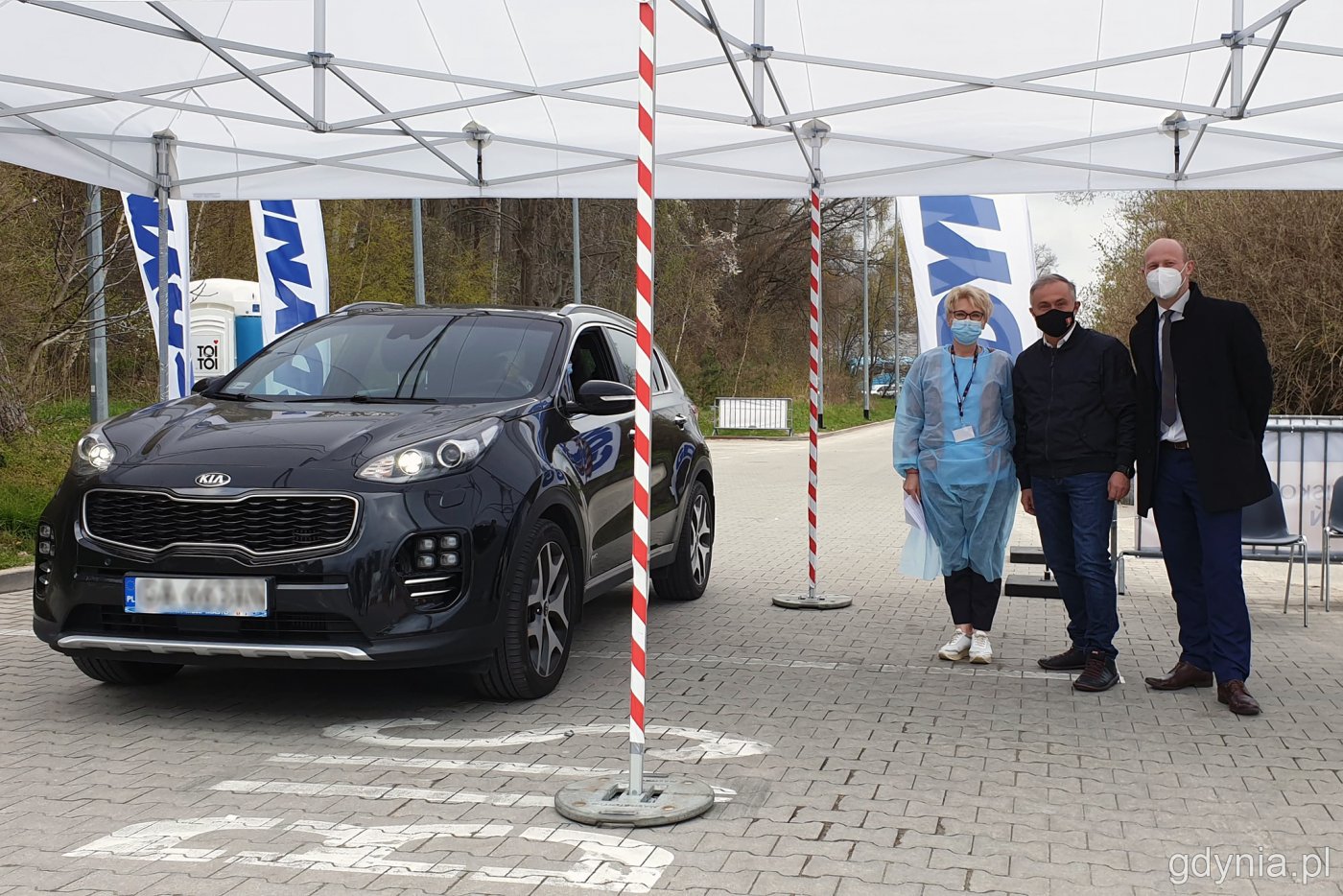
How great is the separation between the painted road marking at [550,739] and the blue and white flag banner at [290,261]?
408 inches

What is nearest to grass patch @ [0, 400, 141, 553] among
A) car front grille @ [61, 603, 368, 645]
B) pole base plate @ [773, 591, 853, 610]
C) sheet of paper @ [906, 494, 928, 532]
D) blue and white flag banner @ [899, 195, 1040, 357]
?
car front grille @ [61, 603, 368, 645]

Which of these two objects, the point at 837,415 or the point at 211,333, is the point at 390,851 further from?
the point at 837,415

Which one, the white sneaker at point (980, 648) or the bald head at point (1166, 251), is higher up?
the bald head at point (1166, 251)

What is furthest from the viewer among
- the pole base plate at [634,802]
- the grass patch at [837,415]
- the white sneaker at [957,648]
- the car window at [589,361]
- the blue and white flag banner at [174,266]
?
the grass patch at [837,415]

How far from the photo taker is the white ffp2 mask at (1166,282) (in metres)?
6.34

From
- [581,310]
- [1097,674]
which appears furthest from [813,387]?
[1097,674]

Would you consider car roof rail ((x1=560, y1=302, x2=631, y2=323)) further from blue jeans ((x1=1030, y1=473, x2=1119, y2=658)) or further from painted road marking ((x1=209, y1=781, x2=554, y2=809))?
painted road marking ((x1=209, y1=781, x2=554, y2=809))

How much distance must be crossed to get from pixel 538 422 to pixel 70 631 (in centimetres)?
216

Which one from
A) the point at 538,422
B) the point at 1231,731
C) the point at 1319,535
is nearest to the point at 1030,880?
the point at 1231,731

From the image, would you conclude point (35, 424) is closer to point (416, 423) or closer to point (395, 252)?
point (416, 423)

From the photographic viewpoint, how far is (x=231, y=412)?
6.44 meters

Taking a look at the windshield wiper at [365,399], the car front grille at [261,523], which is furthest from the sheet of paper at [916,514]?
the car front grille at [261,523]

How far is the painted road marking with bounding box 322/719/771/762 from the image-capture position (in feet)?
18.0

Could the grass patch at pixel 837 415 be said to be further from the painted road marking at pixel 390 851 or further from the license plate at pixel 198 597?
the painted road marking at pixel 390 851
